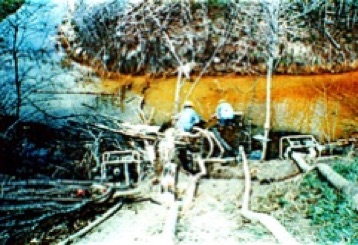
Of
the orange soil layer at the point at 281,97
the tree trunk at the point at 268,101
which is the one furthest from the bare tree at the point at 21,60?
the tree trunk at the point at 268,101

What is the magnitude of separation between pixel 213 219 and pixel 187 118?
0.52 m

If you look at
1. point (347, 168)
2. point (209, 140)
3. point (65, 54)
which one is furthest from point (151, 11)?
point (347, 168)

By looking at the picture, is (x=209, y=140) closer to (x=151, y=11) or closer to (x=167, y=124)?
(x=167, y=124)

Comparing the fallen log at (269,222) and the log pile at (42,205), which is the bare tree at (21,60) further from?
the fallen log at (269,222)

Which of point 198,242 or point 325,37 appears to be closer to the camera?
point 198,242

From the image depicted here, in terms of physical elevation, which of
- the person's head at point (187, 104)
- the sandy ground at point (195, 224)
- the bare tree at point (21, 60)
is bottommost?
the sandy ground at point (195, 224)

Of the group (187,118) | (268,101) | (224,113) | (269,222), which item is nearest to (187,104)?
(187,118)

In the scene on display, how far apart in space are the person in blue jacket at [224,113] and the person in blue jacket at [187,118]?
0.35 feet

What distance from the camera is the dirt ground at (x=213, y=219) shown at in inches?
94.4

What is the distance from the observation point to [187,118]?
8.52ft

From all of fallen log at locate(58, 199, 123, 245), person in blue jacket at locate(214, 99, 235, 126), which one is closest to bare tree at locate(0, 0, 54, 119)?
fallen log at locate(58, 199, 123, 245)

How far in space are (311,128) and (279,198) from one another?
415 millimetres

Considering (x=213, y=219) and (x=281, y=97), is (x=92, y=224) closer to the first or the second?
(x=213, y=219)

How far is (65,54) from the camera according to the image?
2572 mm
